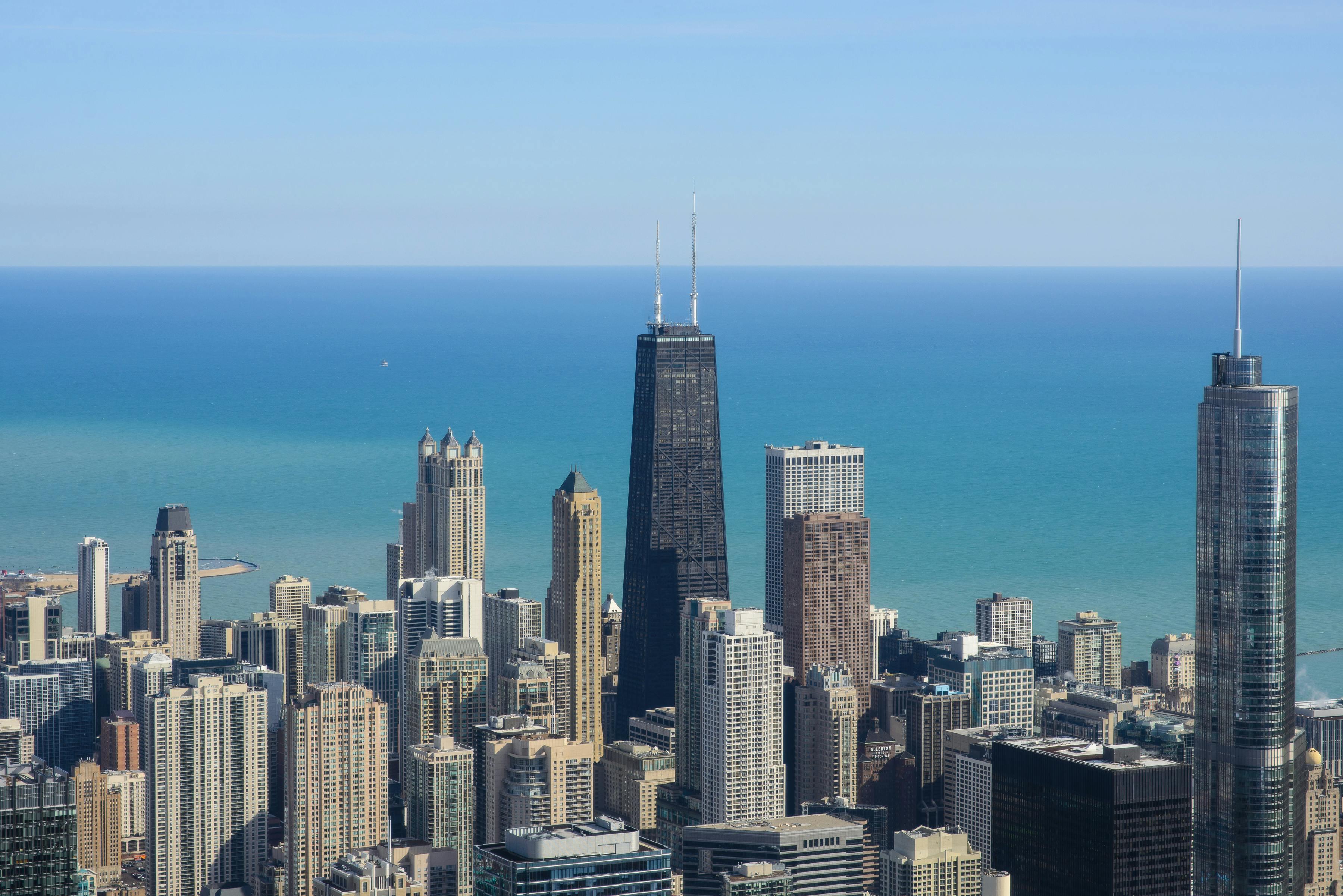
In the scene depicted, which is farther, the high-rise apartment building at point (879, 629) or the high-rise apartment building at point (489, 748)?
the high-rise apartment building at point (879, 629)

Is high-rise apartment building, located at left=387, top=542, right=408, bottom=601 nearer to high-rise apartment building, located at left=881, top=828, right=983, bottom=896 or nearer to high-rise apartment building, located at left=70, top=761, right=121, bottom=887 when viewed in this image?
high-rise apartment building, located at left=70, top=761, right=121, bottom=887

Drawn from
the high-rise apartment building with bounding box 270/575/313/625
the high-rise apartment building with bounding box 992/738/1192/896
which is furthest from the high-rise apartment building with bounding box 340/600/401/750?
the high-rise apartment building with bounding box 992/738/1192/896

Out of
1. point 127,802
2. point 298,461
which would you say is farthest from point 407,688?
point 298,461

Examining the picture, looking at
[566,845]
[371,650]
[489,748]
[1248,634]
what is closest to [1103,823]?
[1248,634]

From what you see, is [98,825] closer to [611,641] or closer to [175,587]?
[175,587]

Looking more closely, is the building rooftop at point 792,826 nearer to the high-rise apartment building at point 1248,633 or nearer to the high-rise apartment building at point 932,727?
the high-rise apartment building at point 1248,633

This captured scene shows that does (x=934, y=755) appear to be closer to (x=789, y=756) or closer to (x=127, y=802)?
(x=789, y=756)

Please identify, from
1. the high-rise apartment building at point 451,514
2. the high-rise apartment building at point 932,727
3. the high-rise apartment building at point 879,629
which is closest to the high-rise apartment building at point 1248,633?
the high-rise apartment building at point 932,727

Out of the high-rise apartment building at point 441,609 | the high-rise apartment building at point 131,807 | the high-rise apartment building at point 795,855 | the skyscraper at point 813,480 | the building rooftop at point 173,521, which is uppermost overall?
the skyscraper at point 813,480
